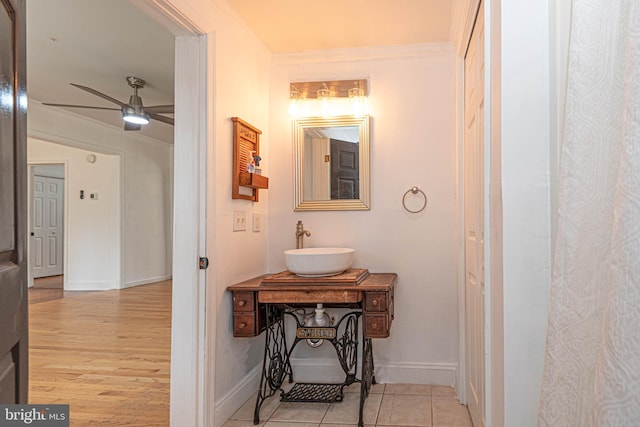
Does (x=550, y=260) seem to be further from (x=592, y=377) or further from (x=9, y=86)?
(x=9, y=86)

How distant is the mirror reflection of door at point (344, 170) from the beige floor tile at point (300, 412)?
131 cm

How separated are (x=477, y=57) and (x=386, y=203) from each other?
1250mm

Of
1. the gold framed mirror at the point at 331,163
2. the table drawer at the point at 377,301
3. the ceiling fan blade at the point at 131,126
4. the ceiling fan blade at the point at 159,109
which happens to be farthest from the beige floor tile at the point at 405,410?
the ceiling fan blade at the point at 131,126

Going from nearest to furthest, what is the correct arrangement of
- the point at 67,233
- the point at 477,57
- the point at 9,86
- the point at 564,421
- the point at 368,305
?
the point at 9,86 → the point at 564,421 → the point at 477,57 → the point at 368,305 → the point at 67,233

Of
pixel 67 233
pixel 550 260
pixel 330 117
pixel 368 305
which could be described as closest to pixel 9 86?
pixel 550 260

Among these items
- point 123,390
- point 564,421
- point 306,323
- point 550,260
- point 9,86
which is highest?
point 9,86

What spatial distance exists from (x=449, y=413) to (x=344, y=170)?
1.61 m

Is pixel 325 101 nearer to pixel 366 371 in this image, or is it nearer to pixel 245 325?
pixel 245 325

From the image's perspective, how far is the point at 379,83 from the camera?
329cm

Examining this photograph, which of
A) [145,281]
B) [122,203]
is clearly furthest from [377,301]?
[145,281]

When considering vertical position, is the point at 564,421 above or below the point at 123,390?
above

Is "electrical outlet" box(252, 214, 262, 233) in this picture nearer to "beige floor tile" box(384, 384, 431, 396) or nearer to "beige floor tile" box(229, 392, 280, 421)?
"beige floor tile" box(229, 392, 280, 421)

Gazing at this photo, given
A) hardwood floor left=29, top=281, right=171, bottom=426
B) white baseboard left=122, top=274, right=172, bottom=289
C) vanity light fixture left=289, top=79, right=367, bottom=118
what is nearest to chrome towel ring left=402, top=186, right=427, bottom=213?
vanity light fixture left=289, top=79, right=367, bottom=118

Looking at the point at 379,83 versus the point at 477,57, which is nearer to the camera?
the point at 477,57
